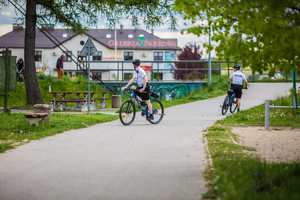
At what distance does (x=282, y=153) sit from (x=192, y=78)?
851 inches

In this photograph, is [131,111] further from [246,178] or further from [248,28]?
[246,178]

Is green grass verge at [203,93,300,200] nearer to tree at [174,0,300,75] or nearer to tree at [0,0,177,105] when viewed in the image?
tree at [174,0,300,75]

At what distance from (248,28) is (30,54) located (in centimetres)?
1577

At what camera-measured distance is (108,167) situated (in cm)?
677

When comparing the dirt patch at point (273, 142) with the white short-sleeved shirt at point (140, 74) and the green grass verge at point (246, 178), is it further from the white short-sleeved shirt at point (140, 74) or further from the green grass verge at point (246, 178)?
the white short-sleeved shirt at point (140, 74)

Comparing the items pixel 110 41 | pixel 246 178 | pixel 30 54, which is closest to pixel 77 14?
pixel 30 54

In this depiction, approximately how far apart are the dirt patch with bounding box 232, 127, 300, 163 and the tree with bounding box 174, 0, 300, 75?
1.52m

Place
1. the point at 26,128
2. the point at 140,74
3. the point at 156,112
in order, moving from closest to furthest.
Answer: the point at 26,128
the point at 140,74
the point at 156,112

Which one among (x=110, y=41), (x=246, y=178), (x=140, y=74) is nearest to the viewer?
(x=246, y=178)

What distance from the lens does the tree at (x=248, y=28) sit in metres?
5.60

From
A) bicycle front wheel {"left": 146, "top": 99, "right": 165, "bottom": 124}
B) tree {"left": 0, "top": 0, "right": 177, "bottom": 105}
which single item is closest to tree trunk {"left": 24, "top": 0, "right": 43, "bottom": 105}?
tree {"left": 0, "top": 0, "right": 177, "bottom": 105}

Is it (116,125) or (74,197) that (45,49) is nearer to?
(116,125)

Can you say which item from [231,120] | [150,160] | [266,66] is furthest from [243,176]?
[231,120]

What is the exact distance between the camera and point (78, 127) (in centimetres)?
1271
